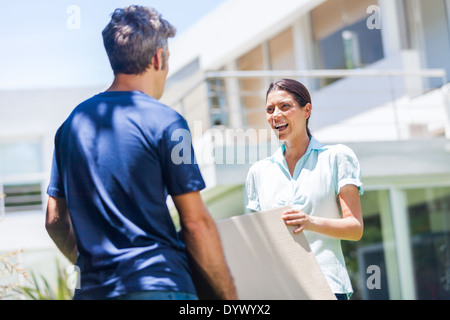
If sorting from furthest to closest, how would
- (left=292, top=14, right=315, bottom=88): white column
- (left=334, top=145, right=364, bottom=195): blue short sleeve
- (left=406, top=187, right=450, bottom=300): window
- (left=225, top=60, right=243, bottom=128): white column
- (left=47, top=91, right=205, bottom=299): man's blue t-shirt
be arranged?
(left=225, top=60, right=243, bottom=128): white column
(left=292, top=14, right=315, bottom=88): white column
(left=406, top=187, right=450, bottom=300): window
(left=334, top=145, right=364, bottom=195): blue short sleeve
(left=47, top=91, right=205, bottom=299): man's blue t-shirt

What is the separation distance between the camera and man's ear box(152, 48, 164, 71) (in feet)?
5.49

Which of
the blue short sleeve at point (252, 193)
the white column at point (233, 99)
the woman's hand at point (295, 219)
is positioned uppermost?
the white column at point (233, 99)

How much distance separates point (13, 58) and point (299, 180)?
4.66 feet

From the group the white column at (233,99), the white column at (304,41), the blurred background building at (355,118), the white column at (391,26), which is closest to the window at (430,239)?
the blurred background building at (355,118)

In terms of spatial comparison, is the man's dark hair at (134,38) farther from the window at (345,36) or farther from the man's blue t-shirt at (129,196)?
the window at (345,36)

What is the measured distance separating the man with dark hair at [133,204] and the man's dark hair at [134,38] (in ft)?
0.29

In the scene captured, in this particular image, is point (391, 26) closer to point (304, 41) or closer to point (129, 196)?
point (304, 41)

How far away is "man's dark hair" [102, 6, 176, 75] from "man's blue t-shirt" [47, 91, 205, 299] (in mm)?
132

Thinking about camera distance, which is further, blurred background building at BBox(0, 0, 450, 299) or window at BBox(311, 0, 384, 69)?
window at BBox(311, 0, 384, 69)

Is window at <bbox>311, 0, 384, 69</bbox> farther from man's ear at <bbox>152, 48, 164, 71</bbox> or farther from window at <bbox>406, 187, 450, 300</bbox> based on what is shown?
man's ear at <bbox>152, 48, 164, 71</bbox>

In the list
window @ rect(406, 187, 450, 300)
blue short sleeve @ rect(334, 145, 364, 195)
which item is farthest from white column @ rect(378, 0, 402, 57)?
blue short sleeve @ rect(334, 145, 364, 195)

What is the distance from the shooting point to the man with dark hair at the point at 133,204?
1509 mm

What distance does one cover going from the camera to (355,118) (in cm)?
757

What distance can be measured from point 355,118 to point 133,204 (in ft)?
20.5
